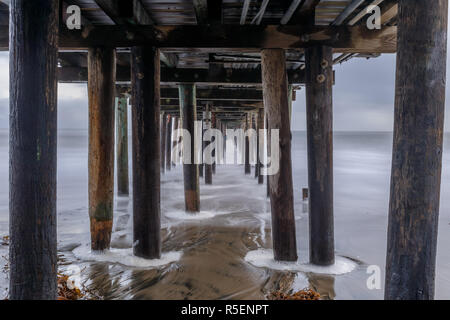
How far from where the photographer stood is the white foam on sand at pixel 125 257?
3.91m

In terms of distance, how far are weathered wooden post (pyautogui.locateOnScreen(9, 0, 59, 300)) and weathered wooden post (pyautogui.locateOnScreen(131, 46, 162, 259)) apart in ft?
6.50

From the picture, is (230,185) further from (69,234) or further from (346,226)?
(69,234)

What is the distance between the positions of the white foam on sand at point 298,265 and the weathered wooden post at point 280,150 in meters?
0.10

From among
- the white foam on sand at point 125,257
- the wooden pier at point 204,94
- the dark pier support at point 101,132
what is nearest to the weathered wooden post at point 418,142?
the wooden pier at point 204,94

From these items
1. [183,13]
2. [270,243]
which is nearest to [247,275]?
[270,243]

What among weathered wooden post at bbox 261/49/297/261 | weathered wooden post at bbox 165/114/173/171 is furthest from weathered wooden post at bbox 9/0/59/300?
weathered wooden post at bbox 165/114/173/171

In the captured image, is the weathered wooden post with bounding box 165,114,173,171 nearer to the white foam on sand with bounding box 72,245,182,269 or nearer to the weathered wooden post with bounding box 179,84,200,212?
the weathered wooden post with bounding box 179,84,200,212

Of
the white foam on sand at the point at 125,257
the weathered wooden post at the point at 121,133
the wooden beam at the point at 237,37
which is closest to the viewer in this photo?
the wooden beam at the point at 237,37

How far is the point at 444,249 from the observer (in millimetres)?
5391

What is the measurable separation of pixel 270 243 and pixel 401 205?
348 centimetres

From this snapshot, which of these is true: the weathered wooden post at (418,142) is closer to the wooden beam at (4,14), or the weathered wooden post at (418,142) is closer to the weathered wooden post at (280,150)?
the weathered wooden post at (280,150)

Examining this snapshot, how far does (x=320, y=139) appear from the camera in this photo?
12.1ft

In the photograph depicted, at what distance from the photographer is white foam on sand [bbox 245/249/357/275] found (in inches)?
149
